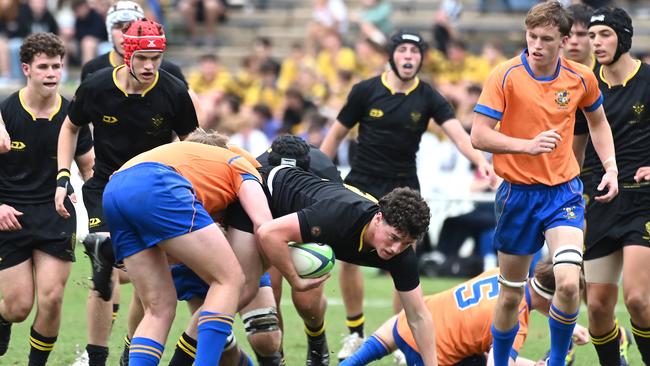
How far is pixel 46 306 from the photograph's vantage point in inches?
329

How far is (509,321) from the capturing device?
7.91 m

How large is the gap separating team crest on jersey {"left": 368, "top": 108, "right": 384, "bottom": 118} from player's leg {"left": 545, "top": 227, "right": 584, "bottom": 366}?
113 inches

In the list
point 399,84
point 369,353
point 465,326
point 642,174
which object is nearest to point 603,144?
point 642,174

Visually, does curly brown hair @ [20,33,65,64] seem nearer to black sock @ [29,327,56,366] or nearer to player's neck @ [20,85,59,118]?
player's neck @ [20,85,59,118]

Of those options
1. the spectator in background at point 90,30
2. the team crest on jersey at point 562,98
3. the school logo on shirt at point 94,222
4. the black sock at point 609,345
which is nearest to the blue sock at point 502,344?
the black sock at point 609,345

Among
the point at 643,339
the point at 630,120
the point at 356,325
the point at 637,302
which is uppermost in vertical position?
the point at 630,120

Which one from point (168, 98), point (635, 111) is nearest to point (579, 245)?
point (635, 111)

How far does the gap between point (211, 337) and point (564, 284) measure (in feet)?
7.32

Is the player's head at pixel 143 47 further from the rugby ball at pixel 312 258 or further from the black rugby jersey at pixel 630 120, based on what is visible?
the black rugby jersey at pixel 630 120

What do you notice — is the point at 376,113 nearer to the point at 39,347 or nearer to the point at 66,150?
the point at 66,150

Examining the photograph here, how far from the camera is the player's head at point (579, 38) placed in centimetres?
914

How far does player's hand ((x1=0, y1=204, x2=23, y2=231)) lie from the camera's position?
333 inches

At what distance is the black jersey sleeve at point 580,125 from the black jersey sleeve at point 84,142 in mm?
3491

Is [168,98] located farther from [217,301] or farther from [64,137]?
[217,301]
